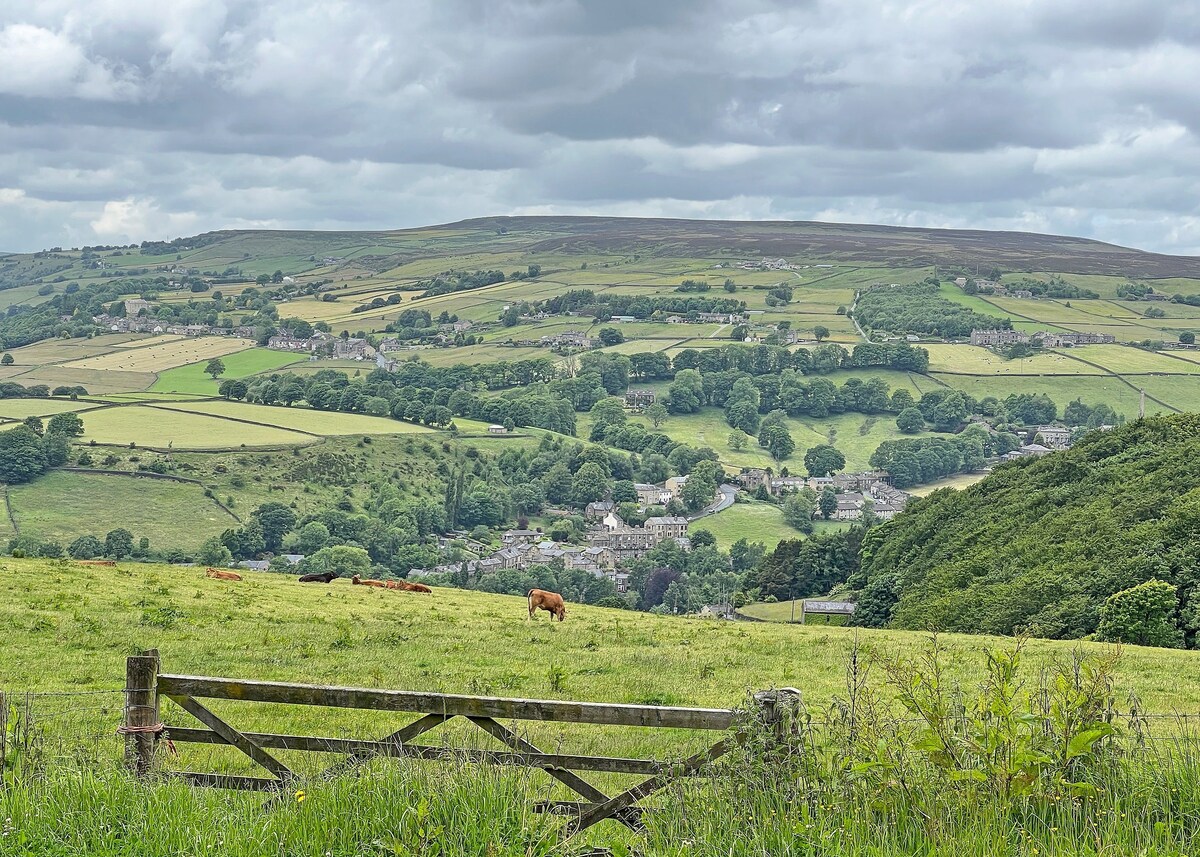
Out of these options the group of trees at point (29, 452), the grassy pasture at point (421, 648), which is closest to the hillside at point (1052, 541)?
the grassy pasture at point (421, 648)

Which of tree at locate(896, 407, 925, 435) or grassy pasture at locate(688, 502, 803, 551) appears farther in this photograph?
tree at locate(896, 407, 925, 435)

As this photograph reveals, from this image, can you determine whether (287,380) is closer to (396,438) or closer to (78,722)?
(396,438)

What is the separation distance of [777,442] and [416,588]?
154553 millimetres

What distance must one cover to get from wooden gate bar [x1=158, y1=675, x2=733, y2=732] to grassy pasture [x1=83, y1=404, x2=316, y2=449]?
129 meters

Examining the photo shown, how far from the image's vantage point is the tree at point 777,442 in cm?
18688

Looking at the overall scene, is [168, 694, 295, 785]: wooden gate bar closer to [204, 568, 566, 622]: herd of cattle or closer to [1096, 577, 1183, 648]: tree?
[204, 568, 566, 622]: herd of cattle

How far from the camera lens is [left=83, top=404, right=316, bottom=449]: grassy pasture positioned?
134 metres

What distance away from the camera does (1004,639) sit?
27734 mm

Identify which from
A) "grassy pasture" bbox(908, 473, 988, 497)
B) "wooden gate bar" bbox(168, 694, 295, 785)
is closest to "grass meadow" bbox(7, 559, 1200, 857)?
"wooden gate bar" bbox(168, 694, 295, 785)

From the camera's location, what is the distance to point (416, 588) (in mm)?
38031

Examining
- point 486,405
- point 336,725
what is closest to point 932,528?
point 336,725

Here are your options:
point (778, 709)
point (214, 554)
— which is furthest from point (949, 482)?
point (778, 709)

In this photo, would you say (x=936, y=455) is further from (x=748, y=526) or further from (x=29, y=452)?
(x=29, y=452)

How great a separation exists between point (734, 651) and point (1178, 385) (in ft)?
586
